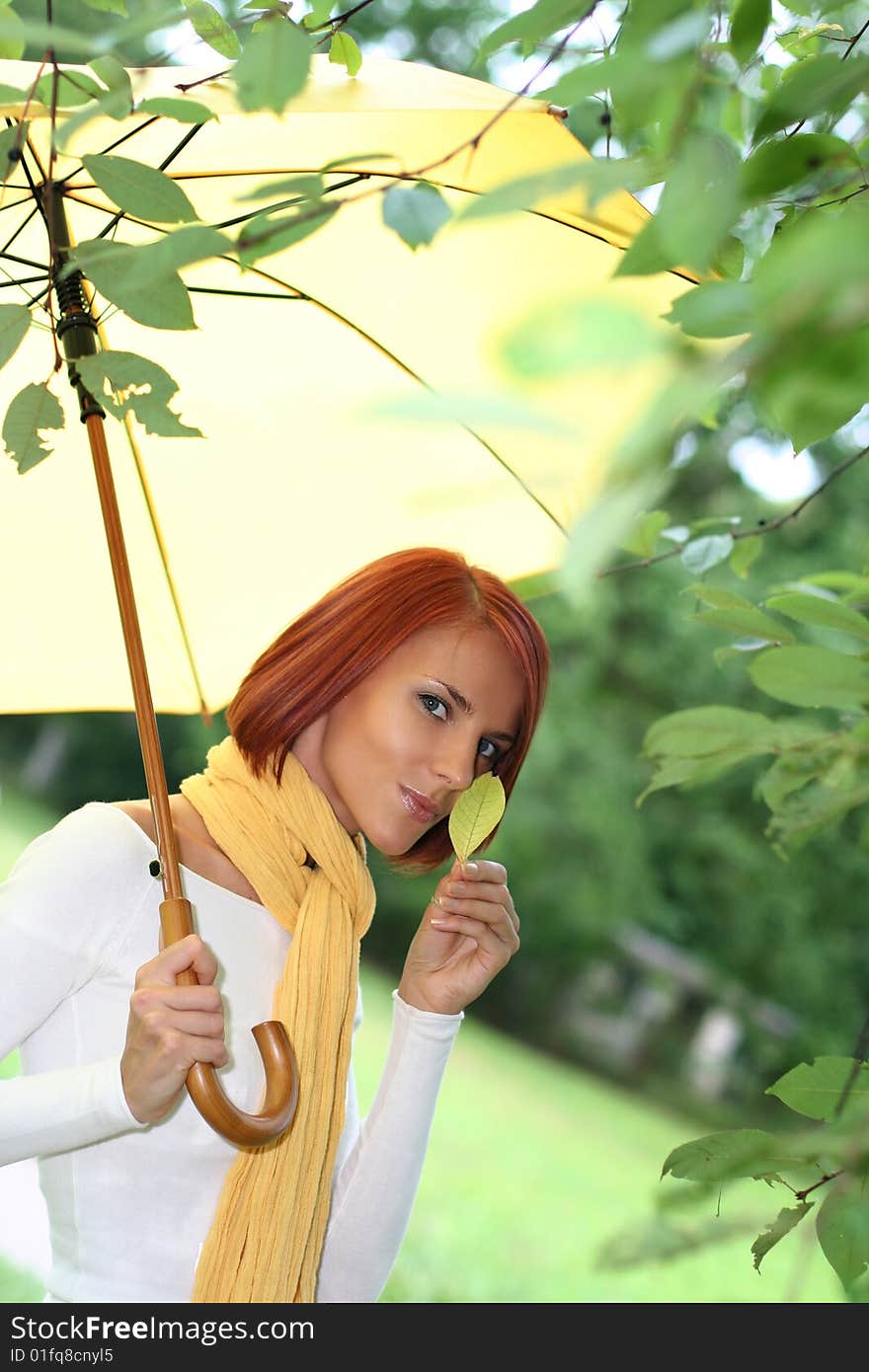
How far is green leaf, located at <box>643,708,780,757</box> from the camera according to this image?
641mm

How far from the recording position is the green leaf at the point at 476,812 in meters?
1.13

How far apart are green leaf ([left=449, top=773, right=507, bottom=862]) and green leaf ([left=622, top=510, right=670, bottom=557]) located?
0.26 meters

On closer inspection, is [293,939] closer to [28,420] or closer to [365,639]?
[365,639]

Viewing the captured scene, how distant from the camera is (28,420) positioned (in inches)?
35.0

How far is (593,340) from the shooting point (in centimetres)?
30

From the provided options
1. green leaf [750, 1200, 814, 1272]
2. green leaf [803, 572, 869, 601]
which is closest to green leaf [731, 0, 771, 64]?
green leaf [803, 572, 869, 601]

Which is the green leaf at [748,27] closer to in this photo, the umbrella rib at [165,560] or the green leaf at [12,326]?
the green leaf at [12,326]

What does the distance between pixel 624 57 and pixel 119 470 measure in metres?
1.20

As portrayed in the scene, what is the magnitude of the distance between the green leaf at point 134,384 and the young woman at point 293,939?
60 centimetres

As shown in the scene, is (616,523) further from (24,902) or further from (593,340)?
(24,902)

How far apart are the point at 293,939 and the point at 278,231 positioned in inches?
40.4

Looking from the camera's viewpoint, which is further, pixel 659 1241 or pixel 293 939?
pixel 293 939

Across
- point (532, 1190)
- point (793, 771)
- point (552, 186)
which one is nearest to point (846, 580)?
point (793, 771)

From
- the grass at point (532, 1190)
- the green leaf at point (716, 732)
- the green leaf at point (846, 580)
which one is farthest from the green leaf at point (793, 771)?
the grass at point (532, 1190)
